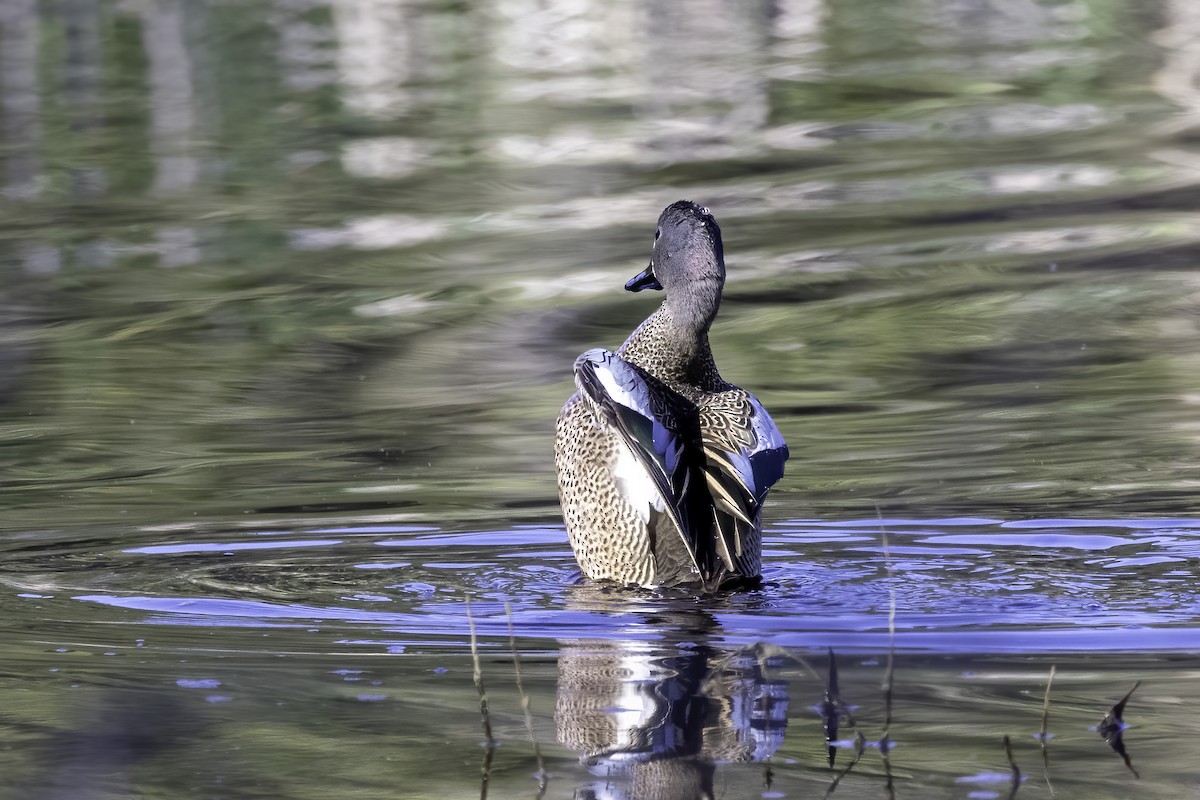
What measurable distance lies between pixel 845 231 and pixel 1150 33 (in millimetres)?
15709

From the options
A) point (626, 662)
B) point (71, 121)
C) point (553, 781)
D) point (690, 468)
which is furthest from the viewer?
point (71, 121)

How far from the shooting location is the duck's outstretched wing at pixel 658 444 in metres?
6.63

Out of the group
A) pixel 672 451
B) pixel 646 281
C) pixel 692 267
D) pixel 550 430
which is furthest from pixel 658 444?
pixel 550 430

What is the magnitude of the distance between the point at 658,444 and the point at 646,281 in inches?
55.9

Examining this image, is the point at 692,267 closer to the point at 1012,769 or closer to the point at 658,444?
the point at 658,444

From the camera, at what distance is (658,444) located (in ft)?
21.8

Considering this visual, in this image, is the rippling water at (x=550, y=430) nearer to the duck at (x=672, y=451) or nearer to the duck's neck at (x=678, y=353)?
the duck at (x=672, y=451)

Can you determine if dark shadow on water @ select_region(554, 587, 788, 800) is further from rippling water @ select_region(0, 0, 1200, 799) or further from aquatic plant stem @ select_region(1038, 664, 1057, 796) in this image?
aquatic plant stem @ select_region(1038, 664, 1057, 796)

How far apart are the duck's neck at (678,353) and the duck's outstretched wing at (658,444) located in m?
0.33

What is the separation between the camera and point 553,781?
4406mm

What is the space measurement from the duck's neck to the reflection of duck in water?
1.57m

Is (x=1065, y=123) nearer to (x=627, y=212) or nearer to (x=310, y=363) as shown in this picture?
(x=627, y=212)

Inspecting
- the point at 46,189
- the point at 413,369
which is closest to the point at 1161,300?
the point at 413,369

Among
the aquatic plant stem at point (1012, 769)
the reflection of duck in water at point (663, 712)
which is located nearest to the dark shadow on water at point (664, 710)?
the reflection of duck in water at point (663, 712)
